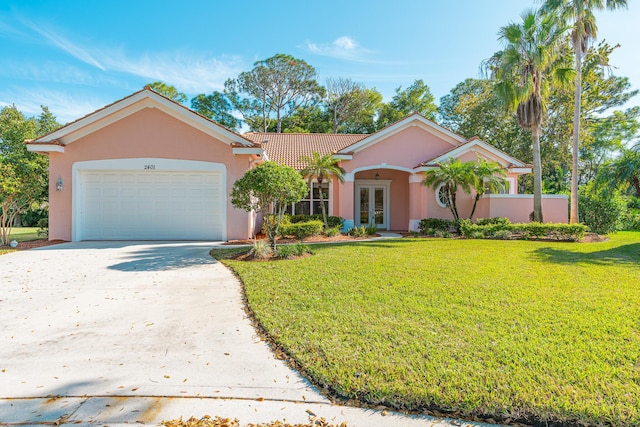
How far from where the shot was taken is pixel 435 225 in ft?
51.5

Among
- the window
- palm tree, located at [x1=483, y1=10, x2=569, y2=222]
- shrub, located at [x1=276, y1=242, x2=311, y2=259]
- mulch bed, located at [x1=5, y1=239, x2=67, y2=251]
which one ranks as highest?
palm tree, located at [x1=483, y1=10, x2=569, y2=222]

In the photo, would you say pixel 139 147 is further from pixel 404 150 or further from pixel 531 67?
pixel 531 67

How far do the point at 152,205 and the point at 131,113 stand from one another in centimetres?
378

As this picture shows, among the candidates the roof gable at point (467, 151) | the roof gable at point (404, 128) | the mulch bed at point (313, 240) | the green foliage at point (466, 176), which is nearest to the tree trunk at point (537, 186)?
→ the roof gable at point (467, 151)

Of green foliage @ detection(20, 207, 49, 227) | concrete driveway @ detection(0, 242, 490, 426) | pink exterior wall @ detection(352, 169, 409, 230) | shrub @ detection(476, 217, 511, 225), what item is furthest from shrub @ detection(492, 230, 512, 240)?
green foliage @ detection(20, 207, 49, 227)

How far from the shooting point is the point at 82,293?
6223 mm

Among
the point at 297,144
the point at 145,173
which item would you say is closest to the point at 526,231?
the point at 297,144

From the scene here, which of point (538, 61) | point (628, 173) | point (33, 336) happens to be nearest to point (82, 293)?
point (33, 336)

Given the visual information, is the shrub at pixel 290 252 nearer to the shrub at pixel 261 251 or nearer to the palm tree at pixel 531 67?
the shrub at pixel 261 251

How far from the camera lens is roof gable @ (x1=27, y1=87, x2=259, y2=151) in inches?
503

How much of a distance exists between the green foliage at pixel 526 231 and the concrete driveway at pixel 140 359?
11265 millimetres

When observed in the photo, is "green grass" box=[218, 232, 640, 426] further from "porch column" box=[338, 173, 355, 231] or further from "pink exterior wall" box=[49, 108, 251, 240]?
"porch column" box=[338, 173, 355, 231]

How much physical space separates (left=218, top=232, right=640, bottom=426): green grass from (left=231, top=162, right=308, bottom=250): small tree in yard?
226cm

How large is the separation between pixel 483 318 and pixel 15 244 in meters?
15.1
